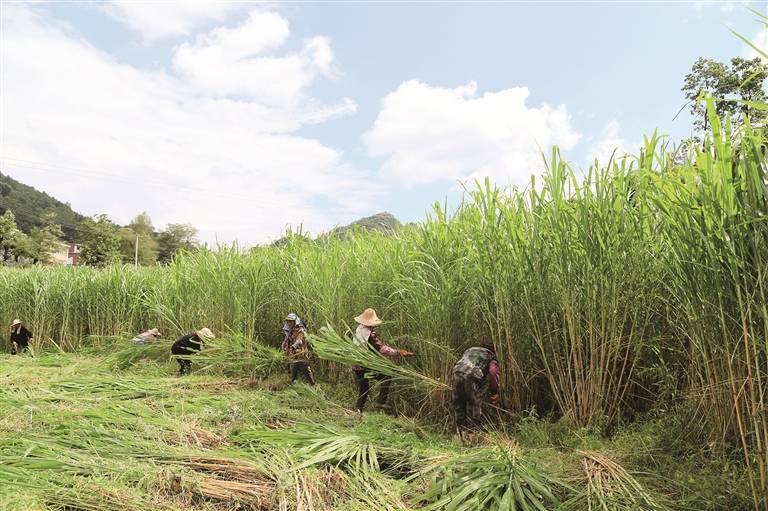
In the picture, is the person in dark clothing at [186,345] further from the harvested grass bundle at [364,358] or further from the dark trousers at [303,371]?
the harvested grass bundle at [364,358]

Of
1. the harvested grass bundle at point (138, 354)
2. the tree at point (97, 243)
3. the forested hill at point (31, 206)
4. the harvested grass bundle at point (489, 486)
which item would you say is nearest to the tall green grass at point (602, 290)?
the harvested grass bundle at point (489, 486)

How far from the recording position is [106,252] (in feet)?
109

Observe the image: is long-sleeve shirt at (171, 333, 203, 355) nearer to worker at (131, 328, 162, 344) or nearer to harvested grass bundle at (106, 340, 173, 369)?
harvested grass bundle at (106, 340, 173, 369)

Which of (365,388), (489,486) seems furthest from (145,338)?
(489,486)

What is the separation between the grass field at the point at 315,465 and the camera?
262cm

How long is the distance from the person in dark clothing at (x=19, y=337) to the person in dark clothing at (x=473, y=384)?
31.1ft

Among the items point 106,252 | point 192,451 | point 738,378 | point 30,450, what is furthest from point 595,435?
point 106,252

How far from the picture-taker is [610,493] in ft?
8.56

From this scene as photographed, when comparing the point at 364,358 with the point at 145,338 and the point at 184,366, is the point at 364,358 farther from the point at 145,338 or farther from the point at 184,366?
the point at 145,338

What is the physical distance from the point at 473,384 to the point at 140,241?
41320 millimetres

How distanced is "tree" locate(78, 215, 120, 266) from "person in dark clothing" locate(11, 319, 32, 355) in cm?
2553

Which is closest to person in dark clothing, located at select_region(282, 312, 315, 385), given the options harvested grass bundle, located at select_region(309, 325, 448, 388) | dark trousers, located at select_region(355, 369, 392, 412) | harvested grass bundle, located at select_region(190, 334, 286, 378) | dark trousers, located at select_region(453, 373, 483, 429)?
harvested grass bundle, located at select_region(190, 334, 286, 378)

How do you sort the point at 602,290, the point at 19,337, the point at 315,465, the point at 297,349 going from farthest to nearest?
the point at 19,337, the point at 297,349, the point at 602,290, the point at 315,465

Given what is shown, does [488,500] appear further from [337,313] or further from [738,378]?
[337,313]
